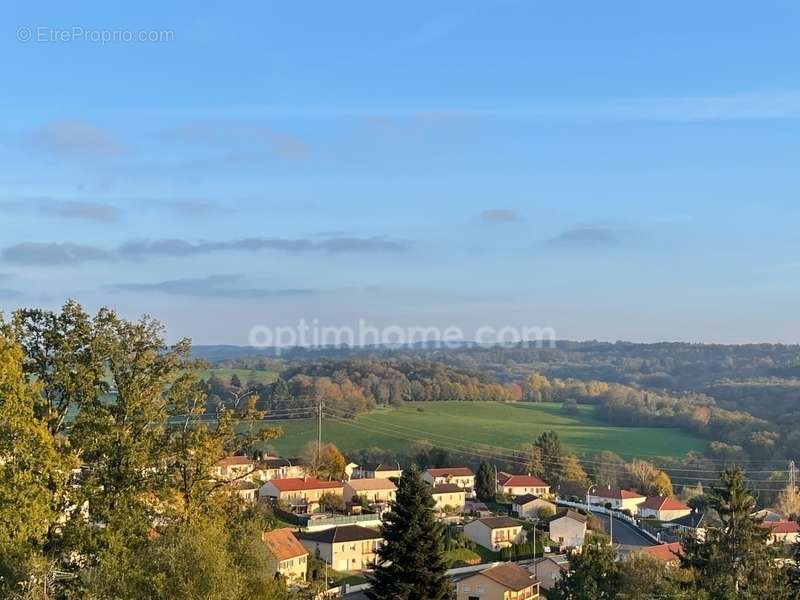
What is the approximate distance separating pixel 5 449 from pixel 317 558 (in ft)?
100

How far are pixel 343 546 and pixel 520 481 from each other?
30.7 meters

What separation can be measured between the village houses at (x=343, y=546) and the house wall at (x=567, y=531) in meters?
13.4

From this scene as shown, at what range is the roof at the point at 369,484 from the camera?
6438 centimetres

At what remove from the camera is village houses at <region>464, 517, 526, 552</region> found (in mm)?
51406

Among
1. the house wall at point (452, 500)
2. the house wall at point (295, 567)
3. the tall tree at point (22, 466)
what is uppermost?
the tall tree at point (22, 466)

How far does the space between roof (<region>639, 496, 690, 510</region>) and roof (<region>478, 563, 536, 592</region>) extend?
103ft

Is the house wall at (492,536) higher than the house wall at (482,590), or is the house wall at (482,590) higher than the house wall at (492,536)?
the house wall at (482,590)

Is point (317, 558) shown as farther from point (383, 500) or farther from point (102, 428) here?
point (102, 428)

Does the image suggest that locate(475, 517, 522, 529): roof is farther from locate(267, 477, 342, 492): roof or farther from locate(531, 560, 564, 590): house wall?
locate(267, 477, 342, 492): roof

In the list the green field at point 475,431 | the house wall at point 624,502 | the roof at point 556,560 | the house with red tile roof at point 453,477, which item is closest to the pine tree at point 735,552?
the roof at point 556,560

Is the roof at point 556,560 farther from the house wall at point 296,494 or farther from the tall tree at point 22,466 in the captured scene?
the tall tree at point 22,466

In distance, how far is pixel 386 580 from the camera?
26672 millimetres

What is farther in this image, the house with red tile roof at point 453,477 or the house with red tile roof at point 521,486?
the house with red tile roof at point 521,486

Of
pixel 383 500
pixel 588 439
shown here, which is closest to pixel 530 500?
pixel 383 500
